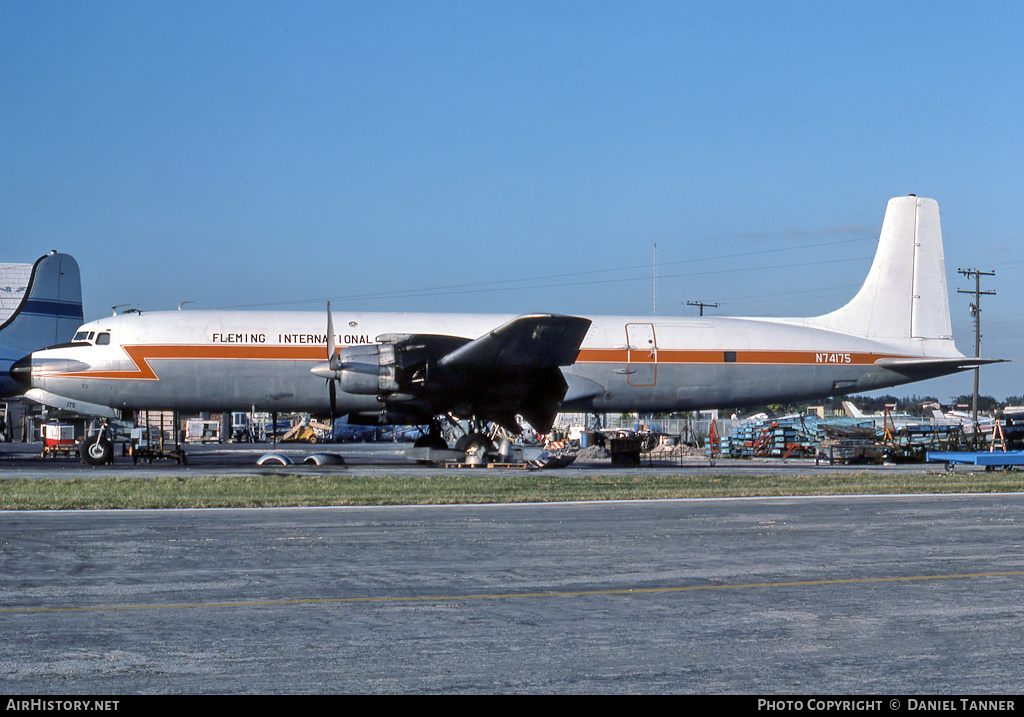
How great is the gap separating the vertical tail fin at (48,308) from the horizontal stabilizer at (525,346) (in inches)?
1180

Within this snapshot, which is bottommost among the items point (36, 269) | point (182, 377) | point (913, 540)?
point (913, 540)

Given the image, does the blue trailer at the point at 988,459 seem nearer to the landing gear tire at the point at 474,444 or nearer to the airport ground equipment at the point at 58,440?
the landing gear tire at the point at 474,444

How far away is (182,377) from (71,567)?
63.7 ft

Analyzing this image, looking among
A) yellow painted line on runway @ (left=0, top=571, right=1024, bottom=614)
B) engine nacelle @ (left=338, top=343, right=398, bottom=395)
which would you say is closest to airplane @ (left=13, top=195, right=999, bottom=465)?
engine nacelle @ (left=338, top=343, right=398, bottom=395)

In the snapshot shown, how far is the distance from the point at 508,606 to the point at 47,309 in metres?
46.9

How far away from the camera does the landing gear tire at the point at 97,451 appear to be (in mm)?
28656

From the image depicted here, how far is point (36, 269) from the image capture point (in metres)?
48.3

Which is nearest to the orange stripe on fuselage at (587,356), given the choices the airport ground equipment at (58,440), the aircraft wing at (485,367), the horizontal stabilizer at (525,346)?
the aircraft wing at (485,367)

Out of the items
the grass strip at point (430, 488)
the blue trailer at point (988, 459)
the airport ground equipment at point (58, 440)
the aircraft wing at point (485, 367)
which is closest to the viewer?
the grass strip at point (430, 488)

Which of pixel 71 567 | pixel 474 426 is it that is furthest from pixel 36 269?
pixel 71 567

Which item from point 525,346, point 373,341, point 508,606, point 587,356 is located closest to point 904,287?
point 587,356

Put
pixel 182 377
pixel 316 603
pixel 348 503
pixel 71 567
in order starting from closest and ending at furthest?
pixel 316 603
pixel 71 567
pixel 348 503
pixel 182 377
